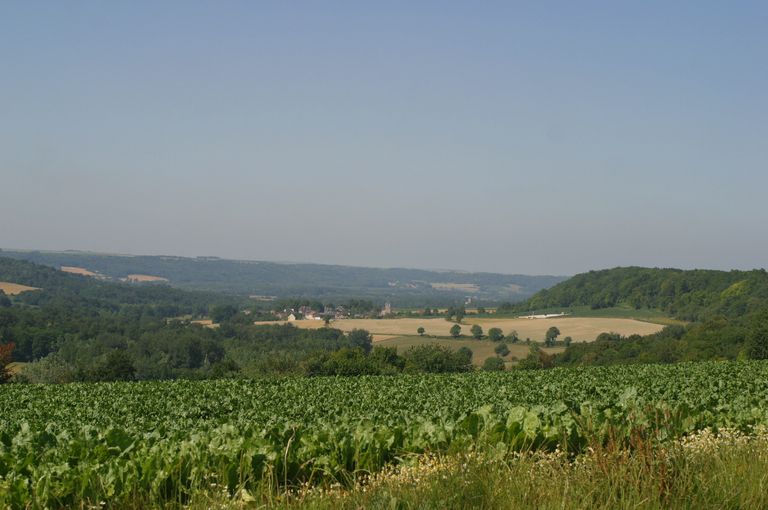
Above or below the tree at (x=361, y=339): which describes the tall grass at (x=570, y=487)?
above

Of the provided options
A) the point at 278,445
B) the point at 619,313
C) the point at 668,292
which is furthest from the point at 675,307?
the point at 278,445

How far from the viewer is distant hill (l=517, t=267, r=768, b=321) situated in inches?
4535

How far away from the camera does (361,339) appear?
119625mm

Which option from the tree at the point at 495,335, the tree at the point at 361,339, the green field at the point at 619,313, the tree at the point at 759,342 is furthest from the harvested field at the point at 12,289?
the tree at the point at 759,342

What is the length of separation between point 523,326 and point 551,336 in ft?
51.6

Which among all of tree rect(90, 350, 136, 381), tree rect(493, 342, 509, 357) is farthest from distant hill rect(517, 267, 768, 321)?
tree rect(90, 350, 136, 381)

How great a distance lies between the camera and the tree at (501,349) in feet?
326

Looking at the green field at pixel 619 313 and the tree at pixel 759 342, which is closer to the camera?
the tree at pixel 759 342

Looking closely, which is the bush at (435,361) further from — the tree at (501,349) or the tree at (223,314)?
the tree at (223,314)

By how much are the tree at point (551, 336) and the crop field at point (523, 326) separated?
1.06 metres

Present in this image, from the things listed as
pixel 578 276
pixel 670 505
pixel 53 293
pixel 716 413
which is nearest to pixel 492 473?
pixel 670 505

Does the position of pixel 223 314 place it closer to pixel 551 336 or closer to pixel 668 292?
pixel 551 336

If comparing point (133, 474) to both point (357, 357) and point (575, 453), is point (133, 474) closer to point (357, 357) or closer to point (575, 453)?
point (575, 453)

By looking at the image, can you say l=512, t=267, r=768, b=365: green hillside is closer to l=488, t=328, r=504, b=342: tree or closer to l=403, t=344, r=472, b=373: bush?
l=403, t=344, r=472, b=373: bush
